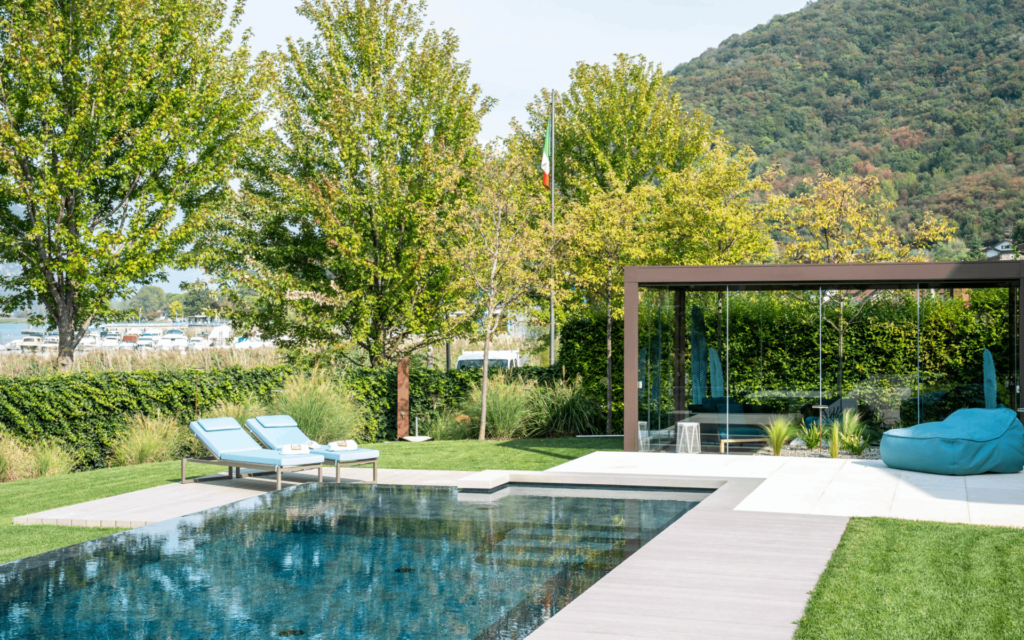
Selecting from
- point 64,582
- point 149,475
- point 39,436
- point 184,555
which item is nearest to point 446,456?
point 149,475

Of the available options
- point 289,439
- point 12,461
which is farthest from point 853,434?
point 12,461

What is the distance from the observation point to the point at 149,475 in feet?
39.2

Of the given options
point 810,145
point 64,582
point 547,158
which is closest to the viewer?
point 64,582

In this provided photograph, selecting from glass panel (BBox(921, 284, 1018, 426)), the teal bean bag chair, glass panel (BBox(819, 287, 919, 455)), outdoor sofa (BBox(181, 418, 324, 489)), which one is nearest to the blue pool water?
outdoor sofa (BBox(181, 418, 324, 489))

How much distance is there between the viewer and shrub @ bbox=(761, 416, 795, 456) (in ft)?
45.0

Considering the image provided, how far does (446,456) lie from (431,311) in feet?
21.2

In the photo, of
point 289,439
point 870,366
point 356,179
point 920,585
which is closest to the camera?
point 920,585

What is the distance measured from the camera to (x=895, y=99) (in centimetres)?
5559

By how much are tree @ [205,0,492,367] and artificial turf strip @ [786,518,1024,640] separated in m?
13.1

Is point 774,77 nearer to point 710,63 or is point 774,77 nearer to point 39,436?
point 710,63

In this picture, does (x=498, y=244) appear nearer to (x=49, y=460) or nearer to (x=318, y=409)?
(x=318, y=409)

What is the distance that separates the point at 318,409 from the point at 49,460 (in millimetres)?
3943

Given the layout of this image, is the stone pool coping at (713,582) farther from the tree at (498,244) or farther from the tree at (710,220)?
the tree at (710,220)

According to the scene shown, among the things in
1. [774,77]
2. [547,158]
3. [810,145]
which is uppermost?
[774,77]
